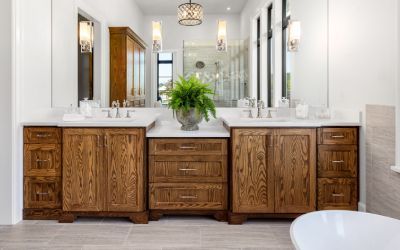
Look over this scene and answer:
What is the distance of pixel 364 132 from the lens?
3.09 m

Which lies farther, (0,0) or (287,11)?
(287,11)

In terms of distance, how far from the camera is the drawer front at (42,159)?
3191 millimetres

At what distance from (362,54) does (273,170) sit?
3.84ft

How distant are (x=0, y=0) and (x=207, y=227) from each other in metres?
2.47

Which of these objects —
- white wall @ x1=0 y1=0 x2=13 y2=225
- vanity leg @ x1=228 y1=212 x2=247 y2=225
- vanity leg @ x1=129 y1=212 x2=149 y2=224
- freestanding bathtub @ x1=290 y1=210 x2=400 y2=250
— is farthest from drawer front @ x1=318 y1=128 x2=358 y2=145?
white wall @ x1=0 y1=0 x2=13 y2=225

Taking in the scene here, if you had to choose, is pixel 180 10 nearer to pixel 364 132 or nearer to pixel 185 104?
pixel 185 104

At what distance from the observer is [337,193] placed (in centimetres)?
316

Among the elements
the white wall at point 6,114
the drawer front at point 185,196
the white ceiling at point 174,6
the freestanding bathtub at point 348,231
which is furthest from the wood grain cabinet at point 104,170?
the freestanding bathtub at point 348,231

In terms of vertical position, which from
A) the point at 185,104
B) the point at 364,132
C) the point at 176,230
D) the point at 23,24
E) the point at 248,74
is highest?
the point at 23,24

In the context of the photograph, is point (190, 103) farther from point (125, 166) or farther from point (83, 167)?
point (83, 167)

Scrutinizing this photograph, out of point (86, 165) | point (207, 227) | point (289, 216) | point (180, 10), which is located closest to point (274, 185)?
point (289, 216)

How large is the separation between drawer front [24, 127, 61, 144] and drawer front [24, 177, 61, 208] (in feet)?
1.05

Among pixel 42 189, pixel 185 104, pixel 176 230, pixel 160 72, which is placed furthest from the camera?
pixel 160 72

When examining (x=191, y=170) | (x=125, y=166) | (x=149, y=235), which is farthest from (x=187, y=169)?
(x=149, y=235)
